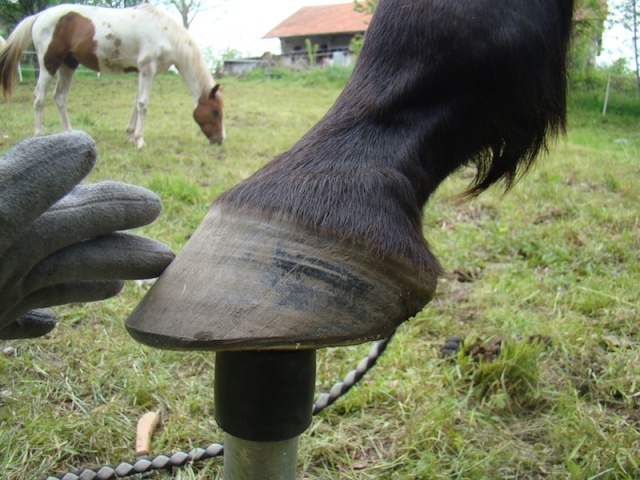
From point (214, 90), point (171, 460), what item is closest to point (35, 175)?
point (171, 460)

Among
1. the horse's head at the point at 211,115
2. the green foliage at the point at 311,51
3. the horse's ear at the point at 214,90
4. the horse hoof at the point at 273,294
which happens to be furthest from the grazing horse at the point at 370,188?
the green foliage at the point at 311,51

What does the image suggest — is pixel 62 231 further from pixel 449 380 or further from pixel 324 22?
pixel 324 22

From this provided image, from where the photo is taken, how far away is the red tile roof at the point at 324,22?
6873 millimetres

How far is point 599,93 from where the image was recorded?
1830mm

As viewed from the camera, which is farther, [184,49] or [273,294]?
[184,49]

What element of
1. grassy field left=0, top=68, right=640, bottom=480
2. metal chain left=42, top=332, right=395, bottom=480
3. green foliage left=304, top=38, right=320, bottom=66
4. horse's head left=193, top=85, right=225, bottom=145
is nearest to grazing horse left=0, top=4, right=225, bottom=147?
horse's head left=193, top=85, right=225, bottom=145

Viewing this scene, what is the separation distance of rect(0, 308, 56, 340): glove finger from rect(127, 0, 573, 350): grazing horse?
0.63 feet

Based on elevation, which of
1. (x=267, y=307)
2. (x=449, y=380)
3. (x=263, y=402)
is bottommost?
(x=449, y=380)

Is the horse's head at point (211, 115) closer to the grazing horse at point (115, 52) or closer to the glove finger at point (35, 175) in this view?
the grazing horse at point (115, 52)

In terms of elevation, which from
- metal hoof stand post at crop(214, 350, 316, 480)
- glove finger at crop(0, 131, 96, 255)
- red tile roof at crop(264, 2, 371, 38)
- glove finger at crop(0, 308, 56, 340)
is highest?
red tile roof at crop(264, 2, 371, 38)

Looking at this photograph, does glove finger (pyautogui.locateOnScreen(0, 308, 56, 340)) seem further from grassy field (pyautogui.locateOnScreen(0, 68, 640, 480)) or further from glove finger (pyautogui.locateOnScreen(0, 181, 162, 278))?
grassy field (pyautogui.locateOnScreen(0, 68, 640, 480))

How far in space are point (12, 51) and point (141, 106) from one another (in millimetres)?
1975

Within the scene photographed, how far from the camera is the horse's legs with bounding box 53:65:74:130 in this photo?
2.00 meters

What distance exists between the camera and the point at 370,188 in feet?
1.89
